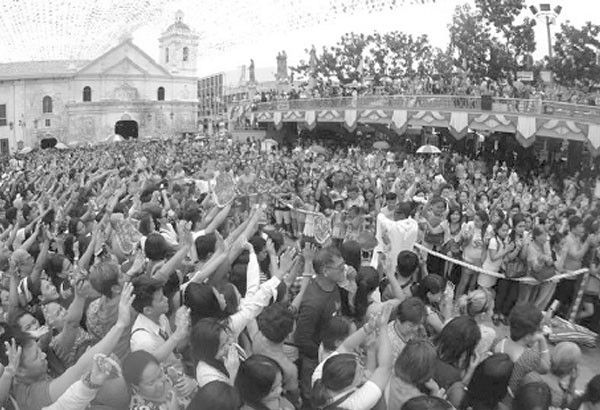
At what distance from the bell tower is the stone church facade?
114 cm

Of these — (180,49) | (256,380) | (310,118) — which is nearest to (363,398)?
(256,380)

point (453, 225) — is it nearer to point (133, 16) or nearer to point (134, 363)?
point (134, 363)

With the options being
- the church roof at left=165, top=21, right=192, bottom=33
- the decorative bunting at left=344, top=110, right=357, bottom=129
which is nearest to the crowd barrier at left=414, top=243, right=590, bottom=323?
the decorative bunting at left=344, top=110, right=357, bottom=129

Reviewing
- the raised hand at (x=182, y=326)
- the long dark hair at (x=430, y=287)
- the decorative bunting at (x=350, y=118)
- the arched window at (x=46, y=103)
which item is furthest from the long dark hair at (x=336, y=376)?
the arched window at (x=46, y=103)

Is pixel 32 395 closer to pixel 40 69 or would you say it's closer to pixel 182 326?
pixel 182 326

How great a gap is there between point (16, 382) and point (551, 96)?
75.2 ft

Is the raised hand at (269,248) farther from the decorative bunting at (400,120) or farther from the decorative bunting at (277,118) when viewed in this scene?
the decorative bunting at (277,118)

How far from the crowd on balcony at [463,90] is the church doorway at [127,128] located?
24.2m

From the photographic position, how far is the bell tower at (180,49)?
65750 mm

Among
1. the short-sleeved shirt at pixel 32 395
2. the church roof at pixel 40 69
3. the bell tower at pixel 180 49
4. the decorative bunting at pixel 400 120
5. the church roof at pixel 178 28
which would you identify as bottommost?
the short-sleeved shirt at pixel 32 395

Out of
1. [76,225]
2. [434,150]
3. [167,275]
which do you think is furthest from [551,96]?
[167,275]

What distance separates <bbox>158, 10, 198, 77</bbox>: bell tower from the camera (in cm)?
6575

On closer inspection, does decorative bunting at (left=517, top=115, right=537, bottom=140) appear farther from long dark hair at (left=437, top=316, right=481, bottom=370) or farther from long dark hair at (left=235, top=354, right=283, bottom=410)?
Result: long dark hair at (left=235, top=354, right=283, bottom=410)

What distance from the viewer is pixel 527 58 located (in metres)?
33.4
